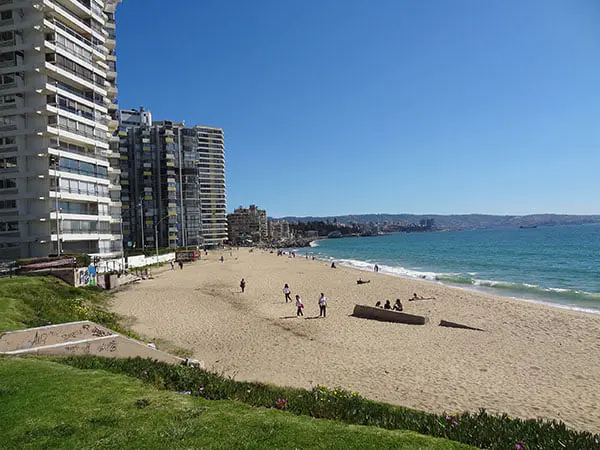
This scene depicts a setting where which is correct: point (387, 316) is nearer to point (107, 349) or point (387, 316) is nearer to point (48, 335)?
point (107, 349)

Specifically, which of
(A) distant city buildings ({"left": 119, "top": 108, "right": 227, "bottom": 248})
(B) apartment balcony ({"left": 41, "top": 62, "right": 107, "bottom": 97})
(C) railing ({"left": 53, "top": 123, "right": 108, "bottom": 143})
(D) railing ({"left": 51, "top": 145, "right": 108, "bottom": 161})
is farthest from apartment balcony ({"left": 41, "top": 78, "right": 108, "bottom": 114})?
(A) distant city buildings ({"left": 119, "top": 108, "right": 227, "bottom": 248})

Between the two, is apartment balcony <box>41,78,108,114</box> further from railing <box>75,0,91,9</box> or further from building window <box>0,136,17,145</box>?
railing <box>75,0,91,9</box>

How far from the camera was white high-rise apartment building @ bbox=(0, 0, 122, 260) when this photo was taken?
109ft

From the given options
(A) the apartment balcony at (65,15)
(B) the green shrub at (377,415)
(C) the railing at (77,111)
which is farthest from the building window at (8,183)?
(B) the green shrub at (377,415)

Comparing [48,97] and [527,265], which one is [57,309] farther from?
[527,265]

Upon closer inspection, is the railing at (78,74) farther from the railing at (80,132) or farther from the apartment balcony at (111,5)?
the apartment balcony at (111,5)

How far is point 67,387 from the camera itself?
6.93m

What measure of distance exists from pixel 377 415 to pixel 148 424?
3658 mm

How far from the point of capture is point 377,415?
6.60 meters

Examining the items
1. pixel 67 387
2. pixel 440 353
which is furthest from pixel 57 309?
pixel 440 353

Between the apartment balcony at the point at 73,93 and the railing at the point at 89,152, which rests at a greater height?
the apartment balcony at the point at 73,93

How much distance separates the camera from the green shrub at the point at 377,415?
5434 millimetres

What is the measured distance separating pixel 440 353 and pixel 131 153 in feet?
301

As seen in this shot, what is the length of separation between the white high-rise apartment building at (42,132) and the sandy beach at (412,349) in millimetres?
10412
